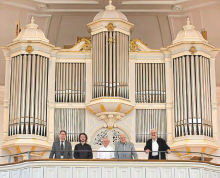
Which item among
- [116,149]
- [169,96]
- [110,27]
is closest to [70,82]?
[110,27]

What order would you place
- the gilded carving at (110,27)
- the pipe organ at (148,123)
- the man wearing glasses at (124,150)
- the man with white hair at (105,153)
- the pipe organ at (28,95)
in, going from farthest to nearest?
1. the gilded carving at (110,27)
2. the pipe organ at (148,123)
3. the pipe organ at (28,95)
4. the man with white hair at (105,153)
5. the man wearing glasses at (124,150)

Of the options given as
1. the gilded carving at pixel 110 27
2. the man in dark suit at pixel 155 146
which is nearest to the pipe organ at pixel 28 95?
the gilded carving at pixel 110 27

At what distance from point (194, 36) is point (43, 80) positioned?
4335 mm

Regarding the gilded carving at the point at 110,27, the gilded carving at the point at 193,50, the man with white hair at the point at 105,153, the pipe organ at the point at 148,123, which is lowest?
the man with white hair at the point at 105,153

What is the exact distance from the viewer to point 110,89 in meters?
19.8

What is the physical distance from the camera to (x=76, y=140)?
64.4 feet

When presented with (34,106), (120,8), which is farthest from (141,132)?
(120,8)

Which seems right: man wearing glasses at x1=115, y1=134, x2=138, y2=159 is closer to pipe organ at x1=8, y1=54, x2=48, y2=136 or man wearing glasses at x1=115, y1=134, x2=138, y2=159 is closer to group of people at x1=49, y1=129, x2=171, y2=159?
group of people at x1=49, y1=129, x2=171, y2=159

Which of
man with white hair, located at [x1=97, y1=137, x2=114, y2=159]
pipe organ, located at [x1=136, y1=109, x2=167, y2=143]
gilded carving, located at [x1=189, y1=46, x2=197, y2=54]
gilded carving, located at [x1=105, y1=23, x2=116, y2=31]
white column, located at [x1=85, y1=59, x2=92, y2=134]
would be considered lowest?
man with white hair, located at [x1=97, y1=137, x2=114, y2=159]

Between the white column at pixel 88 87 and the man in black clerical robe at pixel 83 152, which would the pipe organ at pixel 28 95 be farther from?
the man in black clerical robe at pixel 83 152

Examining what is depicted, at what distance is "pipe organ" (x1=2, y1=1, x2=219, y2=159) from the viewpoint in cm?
1945

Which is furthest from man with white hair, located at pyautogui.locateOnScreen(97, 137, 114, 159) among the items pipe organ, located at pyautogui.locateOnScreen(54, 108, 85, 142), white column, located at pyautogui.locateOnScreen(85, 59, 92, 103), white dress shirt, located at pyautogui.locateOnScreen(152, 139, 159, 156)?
white column, located at pyautogui.locateOnScreen(85, 59, 92, 103)

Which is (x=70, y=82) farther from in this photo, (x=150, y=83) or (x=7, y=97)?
(x=150, y=83)

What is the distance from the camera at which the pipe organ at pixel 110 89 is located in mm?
19453
